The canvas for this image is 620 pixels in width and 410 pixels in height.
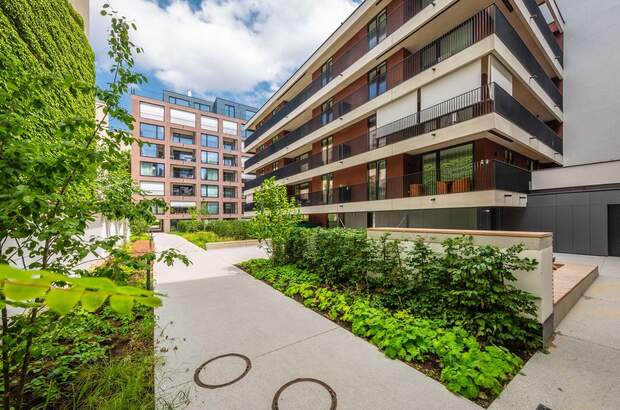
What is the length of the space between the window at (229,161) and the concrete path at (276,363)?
4416 cm

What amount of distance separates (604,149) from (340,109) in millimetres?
13913

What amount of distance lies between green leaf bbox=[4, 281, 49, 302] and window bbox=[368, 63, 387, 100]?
1549 cm

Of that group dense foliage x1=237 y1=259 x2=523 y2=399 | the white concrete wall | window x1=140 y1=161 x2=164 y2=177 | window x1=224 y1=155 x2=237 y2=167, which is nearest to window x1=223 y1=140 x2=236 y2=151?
window x1=224 y1=155 x2=237 y2=167

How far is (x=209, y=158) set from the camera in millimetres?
44750

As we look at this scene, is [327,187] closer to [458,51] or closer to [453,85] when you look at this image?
[453,85]

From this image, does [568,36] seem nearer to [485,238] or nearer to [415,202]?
[415,202]

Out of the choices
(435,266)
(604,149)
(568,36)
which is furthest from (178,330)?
(568,36)

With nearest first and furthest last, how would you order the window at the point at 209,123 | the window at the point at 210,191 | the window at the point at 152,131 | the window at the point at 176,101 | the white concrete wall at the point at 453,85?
the white concrete wall at the point at 453,85, the window at the point at 152,131, the window at the point at 210,191, the window at the point at 209,123, the window at the point at 176,101

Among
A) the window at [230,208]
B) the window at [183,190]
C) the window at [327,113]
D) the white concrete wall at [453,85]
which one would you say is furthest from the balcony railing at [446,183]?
the window at [230,208]

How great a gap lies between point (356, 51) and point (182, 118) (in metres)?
36.4

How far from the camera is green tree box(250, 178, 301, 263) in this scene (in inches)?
360

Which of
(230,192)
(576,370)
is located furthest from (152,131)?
(576,370)

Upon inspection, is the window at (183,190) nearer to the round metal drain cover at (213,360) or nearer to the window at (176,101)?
the window at (176,101)

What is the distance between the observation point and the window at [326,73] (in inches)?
708
